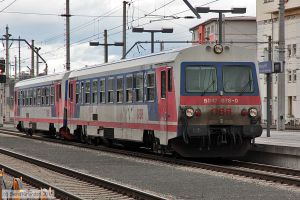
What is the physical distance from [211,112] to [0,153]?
9351 millimetres

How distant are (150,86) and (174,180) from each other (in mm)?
5827

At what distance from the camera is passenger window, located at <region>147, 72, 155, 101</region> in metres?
20.1

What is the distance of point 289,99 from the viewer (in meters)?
67.6

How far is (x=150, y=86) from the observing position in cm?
2033

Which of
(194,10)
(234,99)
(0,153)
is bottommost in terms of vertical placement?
(0,153)

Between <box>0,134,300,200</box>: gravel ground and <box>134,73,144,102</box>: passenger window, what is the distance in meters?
1.85

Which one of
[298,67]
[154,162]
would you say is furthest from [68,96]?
[298,67]

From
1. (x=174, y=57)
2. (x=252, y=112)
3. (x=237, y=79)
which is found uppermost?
(x=174, y=57)

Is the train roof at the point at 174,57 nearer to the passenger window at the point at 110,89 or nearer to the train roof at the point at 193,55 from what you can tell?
the train roof at the point at 193,55

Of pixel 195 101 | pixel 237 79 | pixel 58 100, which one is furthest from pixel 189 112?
pixel 58 100

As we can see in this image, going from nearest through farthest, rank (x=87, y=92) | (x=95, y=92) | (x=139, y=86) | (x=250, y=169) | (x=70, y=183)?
(x=70, y=183) < (x=250, y=169) < (x=139, y=86) < (x=95, y=92) < (x=87, y=92)

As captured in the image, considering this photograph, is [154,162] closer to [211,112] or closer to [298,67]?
[211,112]

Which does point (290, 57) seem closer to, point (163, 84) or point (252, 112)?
point (252, 112)

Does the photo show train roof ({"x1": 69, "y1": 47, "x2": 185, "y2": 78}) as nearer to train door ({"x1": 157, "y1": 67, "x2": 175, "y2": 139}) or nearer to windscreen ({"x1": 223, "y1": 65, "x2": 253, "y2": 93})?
train door ({"x1": 157, "y1": 67, "x2": 175, "y2": 139})
